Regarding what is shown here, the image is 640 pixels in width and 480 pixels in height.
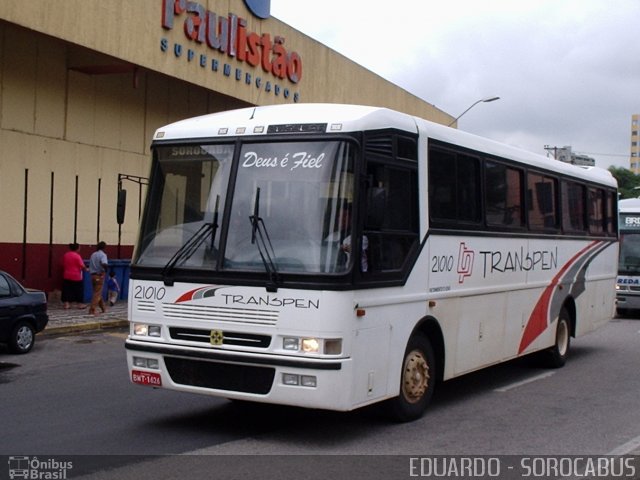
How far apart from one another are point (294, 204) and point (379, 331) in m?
1.45

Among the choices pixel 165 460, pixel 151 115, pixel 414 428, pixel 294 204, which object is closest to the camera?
pixel 165 460

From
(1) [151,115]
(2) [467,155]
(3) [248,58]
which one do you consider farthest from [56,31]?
(2) [467,155]

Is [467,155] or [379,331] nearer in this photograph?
[379,331]

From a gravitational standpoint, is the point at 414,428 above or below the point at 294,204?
below

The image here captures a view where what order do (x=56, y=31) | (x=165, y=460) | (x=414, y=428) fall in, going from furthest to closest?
(x=56, y=31) < (x=414, y=428) < (x=165, y=460)

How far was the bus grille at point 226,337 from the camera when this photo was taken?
752 centimetres

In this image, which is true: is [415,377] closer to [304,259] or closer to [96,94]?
[304,259]

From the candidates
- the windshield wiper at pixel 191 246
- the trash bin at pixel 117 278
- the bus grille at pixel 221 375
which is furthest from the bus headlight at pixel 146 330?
the trash bin at pixel 117 278

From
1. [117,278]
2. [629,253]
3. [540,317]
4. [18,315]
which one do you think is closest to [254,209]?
[540,317]

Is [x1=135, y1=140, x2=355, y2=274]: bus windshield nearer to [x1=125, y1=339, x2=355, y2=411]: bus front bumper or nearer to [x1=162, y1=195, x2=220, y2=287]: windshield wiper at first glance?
[x1=162, y1=195, x2=220, y2=287]: windshield wiper

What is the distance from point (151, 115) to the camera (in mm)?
24516

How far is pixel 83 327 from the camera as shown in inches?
694

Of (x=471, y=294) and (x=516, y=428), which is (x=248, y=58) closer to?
(x=471, y=294)

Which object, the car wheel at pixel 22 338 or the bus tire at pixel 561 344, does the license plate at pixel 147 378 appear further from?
the bus tire at pixel 561 344
